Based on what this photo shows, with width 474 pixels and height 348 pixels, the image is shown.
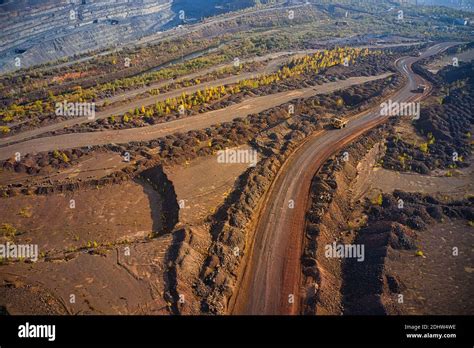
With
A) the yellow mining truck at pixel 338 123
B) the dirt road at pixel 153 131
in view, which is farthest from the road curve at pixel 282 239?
the dirt road at pixel 153 131

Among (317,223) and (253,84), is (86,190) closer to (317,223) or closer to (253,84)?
(317,223)

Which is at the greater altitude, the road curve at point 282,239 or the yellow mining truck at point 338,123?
the yellow mining truck at point 338,123

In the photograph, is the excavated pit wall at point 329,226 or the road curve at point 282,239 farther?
the excavated pit wall at point 329,226

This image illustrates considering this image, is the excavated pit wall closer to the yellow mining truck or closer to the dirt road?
the yellow mining truck

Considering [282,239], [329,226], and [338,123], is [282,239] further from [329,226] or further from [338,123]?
[338,123]

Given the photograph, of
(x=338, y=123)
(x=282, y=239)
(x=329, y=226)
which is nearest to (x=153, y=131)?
(x=338, y=123)

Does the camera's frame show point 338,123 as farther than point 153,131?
Yes

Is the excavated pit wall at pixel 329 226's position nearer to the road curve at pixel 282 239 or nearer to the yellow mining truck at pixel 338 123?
the road curve at pixel 282 239

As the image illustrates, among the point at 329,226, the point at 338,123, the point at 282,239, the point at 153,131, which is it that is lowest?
the point at 282,239

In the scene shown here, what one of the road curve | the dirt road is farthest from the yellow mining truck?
the dirt road
